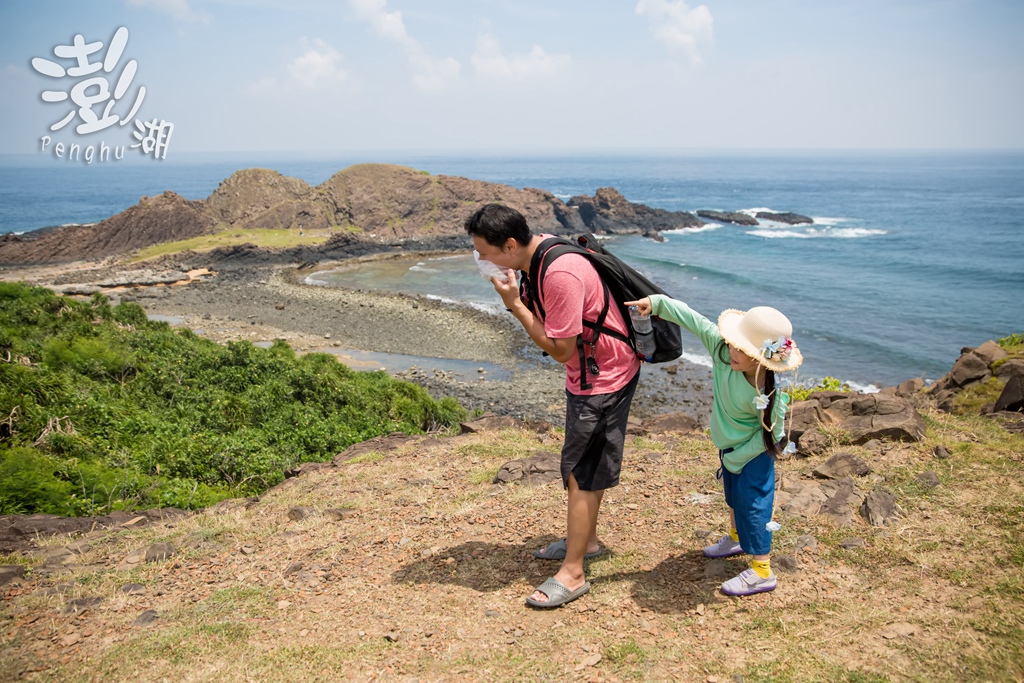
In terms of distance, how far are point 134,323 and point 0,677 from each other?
16745 mm

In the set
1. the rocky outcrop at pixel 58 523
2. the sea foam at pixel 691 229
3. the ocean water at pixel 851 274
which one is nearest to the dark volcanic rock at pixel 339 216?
the sea foam at pixel 691 229

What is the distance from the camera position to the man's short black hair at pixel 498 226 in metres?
3.13

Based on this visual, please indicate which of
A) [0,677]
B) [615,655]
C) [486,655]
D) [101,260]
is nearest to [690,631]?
[615,655]

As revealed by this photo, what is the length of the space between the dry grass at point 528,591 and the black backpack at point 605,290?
139cm

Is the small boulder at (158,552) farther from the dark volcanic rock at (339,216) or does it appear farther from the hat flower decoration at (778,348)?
the dark volcanic rock at (339,216)

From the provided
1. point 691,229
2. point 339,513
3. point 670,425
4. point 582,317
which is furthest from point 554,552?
point 691,229

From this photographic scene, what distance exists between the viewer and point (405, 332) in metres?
26.9

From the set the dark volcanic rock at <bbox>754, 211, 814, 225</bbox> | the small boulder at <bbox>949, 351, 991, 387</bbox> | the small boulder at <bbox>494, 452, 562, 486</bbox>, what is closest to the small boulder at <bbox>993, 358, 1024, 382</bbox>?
the small boulder at <bbox>949, 351, 991, 387</bbox>

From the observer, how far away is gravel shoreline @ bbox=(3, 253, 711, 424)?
1889 centimetres

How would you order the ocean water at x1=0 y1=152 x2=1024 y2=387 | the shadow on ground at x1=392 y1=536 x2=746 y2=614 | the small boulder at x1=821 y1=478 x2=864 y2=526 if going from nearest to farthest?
the shadow on ground at x1=392 y1=536 x2=746 y2=614
the small boulder at x1=821 y1=478 x2=864 y2=526
the ocean water at x1=0 y1=152 x2=1024 y2=387

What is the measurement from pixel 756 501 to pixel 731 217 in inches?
2702

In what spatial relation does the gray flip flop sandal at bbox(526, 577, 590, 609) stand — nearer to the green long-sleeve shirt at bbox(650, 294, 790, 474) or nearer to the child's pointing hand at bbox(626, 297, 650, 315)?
the green long-sleeve shirt at bbox(650, 294, 790, 474)

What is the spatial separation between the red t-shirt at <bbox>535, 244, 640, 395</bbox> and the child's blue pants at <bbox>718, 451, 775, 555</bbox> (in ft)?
2.68

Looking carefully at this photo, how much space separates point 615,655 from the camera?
316 cm
